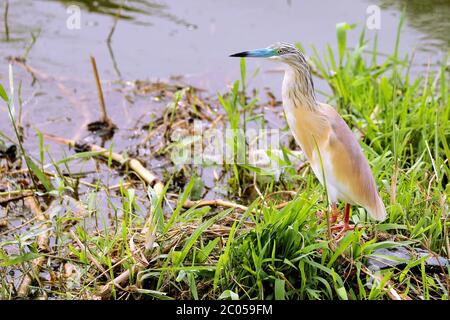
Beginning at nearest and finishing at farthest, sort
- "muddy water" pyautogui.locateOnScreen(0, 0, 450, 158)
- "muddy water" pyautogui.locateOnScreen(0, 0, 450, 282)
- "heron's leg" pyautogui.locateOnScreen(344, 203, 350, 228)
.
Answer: "heron's leg" pyautogui.locateOnScreen(344, 203, 350, 228) < "muddy water" pyautogui.locateOnScreen(0, 0, 450, 282) < "muddy water" pyautogui.locateOnScreen(0, 0, 450, 158)

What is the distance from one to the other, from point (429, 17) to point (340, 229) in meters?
3.76

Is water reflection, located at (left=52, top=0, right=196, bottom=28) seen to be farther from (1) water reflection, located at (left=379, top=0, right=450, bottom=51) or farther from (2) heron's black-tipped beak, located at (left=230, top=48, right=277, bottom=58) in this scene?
(2) heron's black-tipped beak, located at (left=230, top=48, right=277, bottom=58)

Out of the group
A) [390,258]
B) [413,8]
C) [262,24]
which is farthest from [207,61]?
[390,258]

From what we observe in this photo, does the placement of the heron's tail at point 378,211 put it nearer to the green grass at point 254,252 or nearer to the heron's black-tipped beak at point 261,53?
the green grass at point 254,252

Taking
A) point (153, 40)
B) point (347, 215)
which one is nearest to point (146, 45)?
point (153, 40)

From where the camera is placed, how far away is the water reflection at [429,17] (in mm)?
6548

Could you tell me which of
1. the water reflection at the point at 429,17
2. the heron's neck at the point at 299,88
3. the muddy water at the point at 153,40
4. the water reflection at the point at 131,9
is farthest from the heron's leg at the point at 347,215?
the water reflection at the point at 131,9

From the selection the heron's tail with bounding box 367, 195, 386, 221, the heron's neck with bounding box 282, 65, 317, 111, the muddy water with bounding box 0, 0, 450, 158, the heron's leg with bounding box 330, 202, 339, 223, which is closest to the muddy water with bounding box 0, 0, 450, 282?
the muddy water with bounding box 0, 0, 450, 158

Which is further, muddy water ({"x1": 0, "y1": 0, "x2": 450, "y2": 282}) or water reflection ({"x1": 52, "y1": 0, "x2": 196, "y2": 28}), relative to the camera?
water reflection ({"x1": 52, "y1": 0, "x2": 196, "y2": 28})

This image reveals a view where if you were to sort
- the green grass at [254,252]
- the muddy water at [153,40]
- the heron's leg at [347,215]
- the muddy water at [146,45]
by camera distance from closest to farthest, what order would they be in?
the green grass at [254,252]
the heron's leg at [347,215]
the muddy water at [146,45]
the muddy water at [153,40]

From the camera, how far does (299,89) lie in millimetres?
3828

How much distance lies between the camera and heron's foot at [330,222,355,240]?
362 cm

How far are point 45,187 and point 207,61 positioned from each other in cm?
248

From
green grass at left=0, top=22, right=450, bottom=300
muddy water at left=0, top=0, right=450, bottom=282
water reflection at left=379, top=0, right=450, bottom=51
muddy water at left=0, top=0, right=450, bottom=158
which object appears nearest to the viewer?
green grass at left=0, top=22, right=450, bottom=300
